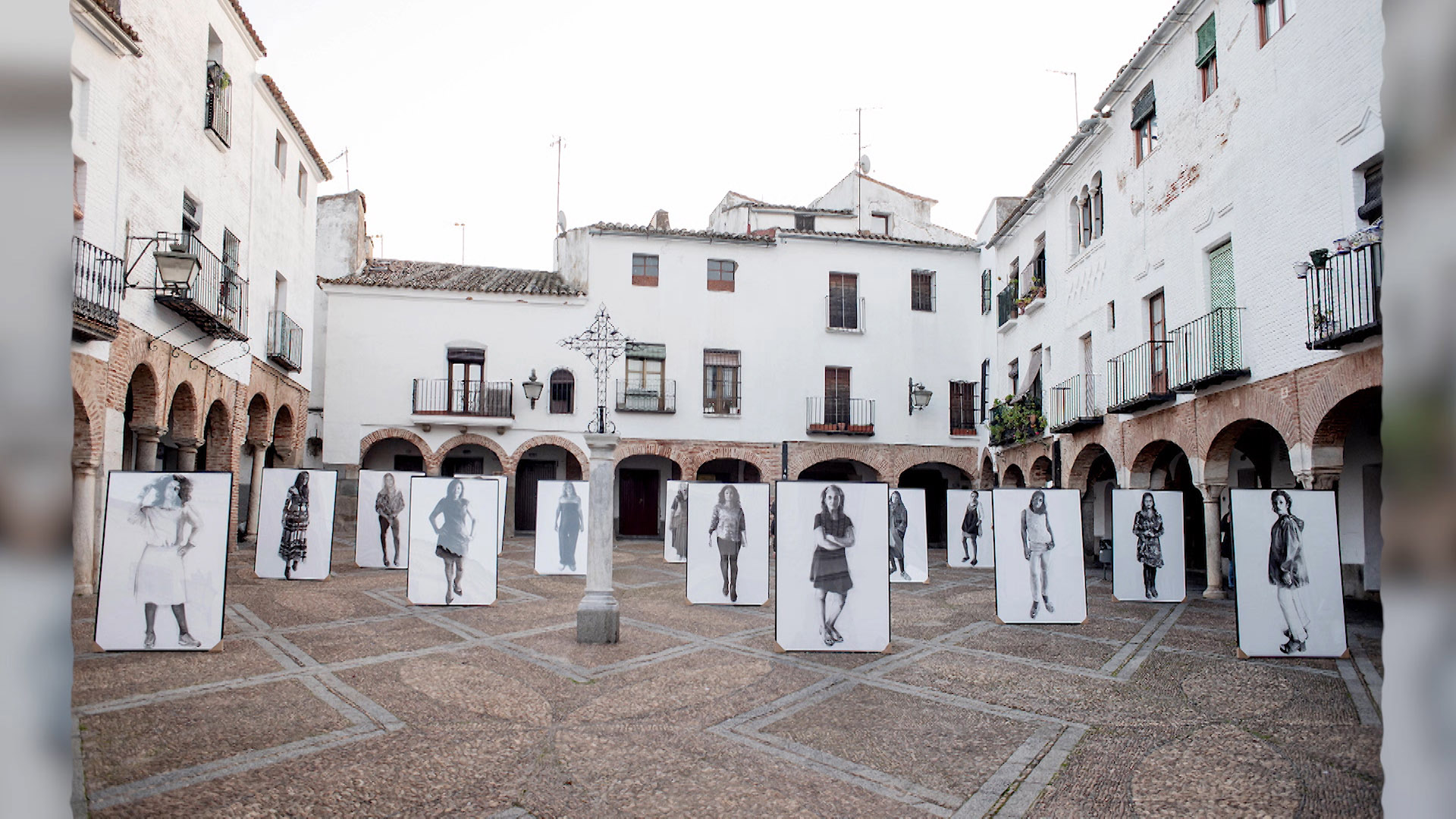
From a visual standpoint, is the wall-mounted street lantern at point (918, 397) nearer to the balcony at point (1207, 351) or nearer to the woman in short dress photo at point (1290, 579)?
the balcony at point (1207, 351)

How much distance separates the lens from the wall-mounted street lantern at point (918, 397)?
86.9 feet

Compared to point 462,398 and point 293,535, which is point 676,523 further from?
point 462,398

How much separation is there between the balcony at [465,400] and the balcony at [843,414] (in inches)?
369

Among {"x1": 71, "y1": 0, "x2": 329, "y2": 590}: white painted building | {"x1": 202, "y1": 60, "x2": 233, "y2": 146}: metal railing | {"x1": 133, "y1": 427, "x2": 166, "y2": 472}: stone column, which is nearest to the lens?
{"x1": 71, "y1": 0, "x2": 329, "y2": 590}: white painted building

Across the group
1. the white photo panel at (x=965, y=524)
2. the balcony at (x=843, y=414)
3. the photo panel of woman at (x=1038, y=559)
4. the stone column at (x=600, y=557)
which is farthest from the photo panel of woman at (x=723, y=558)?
the balcony at (x=843, y=414)

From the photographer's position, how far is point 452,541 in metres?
11.6

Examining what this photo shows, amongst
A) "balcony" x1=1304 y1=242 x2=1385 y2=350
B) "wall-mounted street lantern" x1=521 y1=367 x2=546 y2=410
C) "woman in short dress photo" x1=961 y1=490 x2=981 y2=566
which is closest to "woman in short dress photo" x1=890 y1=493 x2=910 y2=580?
"woman in short dress photo" x1=961 y1=490 x2=981 y2=566

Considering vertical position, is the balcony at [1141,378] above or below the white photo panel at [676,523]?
above

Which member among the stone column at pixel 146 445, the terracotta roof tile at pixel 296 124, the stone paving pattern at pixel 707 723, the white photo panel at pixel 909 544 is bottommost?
the stone paving pattern at pixel 707 723

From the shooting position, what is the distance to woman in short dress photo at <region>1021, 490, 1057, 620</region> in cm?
1091

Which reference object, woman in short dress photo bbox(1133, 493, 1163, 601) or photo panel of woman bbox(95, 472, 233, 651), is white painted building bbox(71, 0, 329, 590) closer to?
photo panel of woman bbox(95, 472, 233, 651)

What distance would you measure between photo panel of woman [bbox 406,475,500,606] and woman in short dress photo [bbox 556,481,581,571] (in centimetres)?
356

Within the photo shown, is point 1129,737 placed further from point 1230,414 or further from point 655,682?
point 1230,414

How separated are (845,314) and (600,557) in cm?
1947
